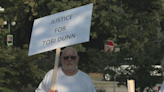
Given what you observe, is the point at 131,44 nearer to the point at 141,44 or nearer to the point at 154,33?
the point at 141,44

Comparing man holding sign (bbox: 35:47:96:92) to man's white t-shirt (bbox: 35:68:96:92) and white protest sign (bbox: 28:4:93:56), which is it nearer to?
man's white t-shirt (bbox: 35:68:96:92)

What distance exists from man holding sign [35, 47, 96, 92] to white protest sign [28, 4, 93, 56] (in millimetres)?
231

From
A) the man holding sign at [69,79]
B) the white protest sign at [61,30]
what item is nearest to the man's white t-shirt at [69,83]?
the man holding sign at [69,79]

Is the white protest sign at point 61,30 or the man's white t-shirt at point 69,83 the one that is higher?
the white protest sign at point 61,30

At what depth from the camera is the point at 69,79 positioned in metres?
4.66

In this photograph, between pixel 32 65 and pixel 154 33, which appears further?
pixel 154 33

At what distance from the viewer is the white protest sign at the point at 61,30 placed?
14.9ft

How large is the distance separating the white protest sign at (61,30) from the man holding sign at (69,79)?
0.23 metres

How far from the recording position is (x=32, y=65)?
11.4 meters

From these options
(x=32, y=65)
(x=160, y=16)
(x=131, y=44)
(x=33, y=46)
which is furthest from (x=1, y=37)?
(x=160, y=16)

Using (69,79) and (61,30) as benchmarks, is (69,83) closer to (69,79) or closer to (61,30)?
(69,79)

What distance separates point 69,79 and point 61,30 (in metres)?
0.61

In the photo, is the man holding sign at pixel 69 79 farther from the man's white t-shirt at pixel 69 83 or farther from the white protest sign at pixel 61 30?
the white protest sign at pixel 61 30

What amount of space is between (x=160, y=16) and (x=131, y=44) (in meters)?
4.74
